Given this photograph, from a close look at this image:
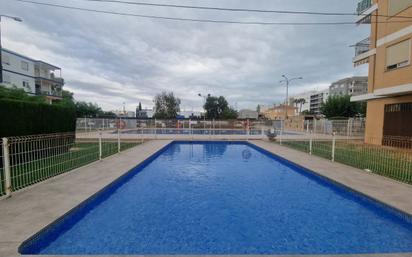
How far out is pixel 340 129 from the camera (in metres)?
24.5

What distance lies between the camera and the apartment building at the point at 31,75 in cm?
3188

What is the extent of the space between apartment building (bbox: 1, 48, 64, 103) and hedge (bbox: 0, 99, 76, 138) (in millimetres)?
23900

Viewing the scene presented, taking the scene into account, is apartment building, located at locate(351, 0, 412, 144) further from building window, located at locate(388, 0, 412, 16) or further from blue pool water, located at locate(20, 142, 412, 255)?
blue pool water, located at locate(20, 142, 412, 255)

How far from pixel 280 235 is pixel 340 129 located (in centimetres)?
2451

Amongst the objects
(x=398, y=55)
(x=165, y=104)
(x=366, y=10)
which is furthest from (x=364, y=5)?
(x=165, y=104)

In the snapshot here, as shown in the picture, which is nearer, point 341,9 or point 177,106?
point 341,9

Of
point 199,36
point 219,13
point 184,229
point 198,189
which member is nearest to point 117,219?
point 184,229

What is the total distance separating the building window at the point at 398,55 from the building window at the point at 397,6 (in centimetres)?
204

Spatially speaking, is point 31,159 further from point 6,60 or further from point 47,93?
point 47,93

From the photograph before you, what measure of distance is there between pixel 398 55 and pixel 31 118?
20.4m

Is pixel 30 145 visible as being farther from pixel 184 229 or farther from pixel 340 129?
pixel 340 129

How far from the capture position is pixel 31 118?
9.02 metres

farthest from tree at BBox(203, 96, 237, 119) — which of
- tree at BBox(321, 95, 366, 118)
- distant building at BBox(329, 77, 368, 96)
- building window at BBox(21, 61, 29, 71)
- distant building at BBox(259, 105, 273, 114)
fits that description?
distant building at BBox(259, 105, 273, 114)

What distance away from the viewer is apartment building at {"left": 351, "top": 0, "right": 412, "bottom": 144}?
13.5 meters
